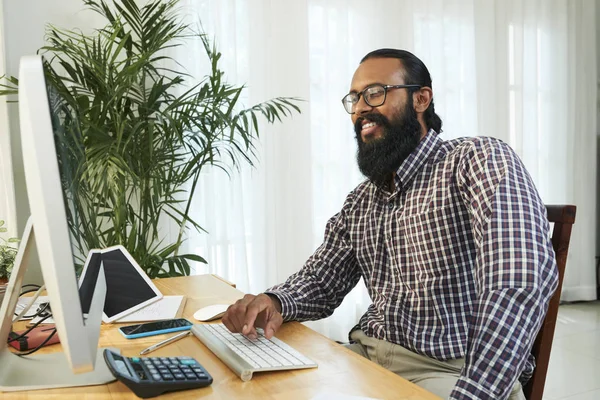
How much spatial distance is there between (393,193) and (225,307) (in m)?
0.51

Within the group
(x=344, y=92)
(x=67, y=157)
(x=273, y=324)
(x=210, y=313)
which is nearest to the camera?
(x=67, y=157)

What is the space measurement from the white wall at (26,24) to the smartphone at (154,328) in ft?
5.90

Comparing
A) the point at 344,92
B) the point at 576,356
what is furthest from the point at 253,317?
the point at 576,356

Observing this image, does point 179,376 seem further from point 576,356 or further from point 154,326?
point 576,356

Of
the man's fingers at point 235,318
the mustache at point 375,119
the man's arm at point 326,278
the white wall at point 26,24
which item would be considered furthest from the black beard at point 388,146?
the white wall at point 26,24

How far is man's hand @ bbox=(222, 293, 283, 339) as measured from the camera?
1.27m

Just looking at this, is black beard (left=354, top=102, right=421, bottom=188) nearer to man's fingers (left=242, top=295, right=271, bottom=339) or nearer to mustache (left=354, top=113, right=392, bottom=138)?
mustache (left=354, top=113, right=392, bottom=138)

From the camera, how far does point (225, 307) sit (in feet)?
4.87

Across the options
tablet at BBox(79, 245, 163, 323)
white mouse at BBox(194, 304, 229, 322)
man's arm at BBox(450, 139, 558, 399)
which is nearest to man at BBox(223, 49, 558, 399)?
man's arm at BBox(450, 139, 558, 399)

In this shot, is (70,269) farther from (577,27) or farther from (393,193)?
(577,27)

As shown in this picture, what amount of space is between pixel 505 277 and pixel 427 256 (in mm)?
338

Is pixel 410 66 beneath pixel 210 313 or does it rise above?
above

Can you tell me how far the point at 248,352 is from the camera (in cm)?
115

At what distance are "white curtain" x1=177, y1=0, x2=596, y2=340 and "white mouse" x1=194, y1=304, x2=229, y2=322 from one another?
1.92 meters
